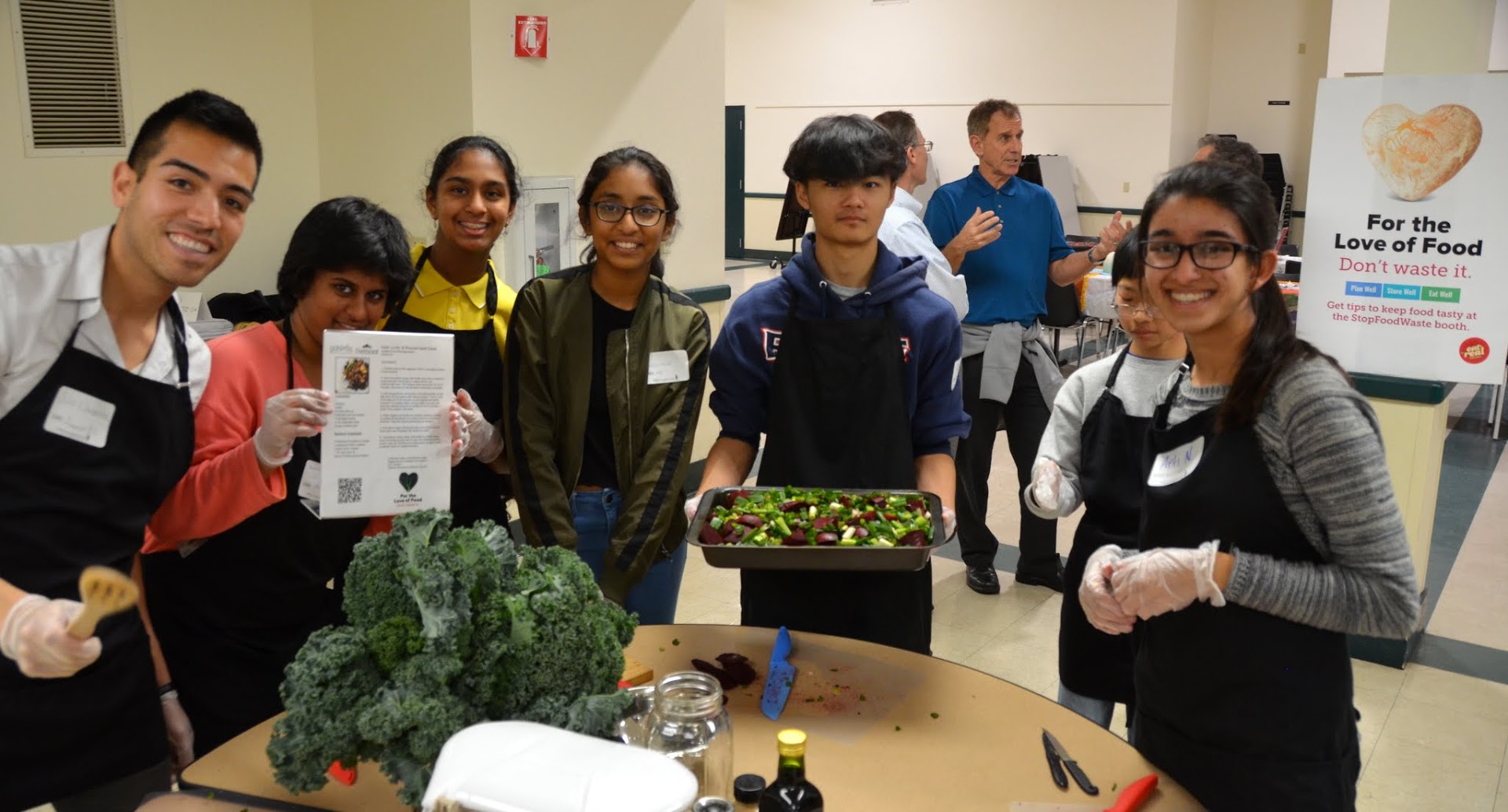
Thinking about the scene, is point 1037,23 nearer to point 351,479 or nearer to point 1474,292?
point 1474,292

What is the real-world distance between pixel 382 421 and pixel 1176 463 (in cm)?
137

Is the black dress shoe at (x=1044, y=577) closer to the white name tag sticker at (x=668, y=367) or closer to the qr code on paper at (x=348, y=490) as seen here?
the white name tag sticker at (x=668, y=367)

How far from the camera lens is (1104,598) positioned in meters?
1.80

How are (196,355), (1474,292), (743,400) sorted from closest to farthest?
1. (196,355)
2. (743,400)
3. (1474,292)

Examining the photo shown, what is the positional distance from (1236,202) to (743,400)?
1.12 metres

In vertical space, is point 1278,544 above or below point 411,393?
below

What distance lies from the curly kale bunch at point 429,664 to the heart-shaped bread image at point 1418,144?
3234mm

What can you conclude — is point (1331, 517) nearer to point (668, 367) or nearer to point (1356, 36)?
point (668, 367)

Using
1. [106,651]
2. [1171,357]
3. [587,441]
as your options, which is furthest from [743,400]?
[106,651]

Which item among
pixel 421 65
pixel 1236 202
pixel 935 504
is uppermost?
pixel 421 65

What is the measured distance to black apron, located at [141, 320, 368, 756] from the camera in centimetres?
209

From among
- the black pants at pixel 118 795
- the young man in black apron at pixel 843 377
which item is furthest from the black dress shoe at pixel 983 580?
the black pants at pixel 118 795

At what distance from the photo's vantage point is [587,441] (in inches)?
104

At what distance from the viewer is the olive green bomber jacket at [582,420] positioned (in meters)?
2.56
